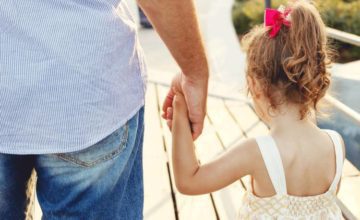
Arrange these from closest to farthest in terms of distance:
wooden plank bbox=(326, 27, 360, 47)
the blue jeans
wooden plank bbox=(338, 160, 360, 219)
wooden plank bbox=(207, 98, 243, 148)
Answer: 1. the blue jeans
2. wooden plank bbox=(326, 27, 360, 47)
3. wooden plank bbox=(338, 160, 360, 219)
4. wooden plank bbox=(207, 98, 243, 148)

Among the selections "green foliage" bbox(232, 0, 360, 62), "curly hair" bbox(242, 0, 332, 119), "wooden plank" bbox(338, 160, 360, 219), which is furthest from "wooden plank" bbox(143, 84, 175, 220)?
"green foliage" bbox(232, 0, 360, 62)

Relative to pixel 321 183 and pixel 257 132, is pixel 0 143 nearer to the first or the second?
pixel 321 183

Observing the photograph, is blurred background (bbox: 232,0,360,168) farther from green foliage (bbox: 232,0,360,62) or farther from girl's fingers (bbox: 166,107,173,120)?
girl's fingers (bbox: 166,107,173,120)

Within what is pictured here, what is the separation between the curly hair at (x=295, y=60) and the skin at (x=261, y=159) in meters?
A: 0.04

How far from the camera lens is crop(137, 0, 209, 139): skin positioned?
110 centimetres

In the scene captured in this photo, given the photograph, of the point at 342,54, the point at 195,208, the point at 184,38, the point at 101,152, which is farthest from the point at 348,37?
the point at 342,54

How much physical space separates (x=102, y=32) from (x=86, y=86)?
106 millimetres

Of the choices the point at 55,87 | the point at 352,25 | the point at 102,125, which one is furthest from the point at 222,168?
the point at 352,25

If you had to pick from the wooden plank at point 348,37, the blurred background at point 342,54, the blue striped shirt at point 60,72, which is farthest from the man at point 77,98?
the wooden plank at point 348,37

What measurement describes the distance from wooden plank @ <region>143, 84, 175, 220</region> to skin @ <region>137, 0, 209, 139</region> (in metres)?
1.24

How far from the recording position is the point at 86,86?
1.01 metres

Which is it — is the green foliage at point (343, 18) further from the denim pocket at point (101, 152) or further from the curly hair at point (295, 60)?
the denim pocket at point (101, 152)

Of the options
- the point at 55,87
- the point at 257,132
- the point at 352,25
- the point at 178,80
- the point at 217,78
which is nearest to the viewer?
the point at 55,87

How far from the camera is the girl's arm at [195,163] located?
4.95 ft
